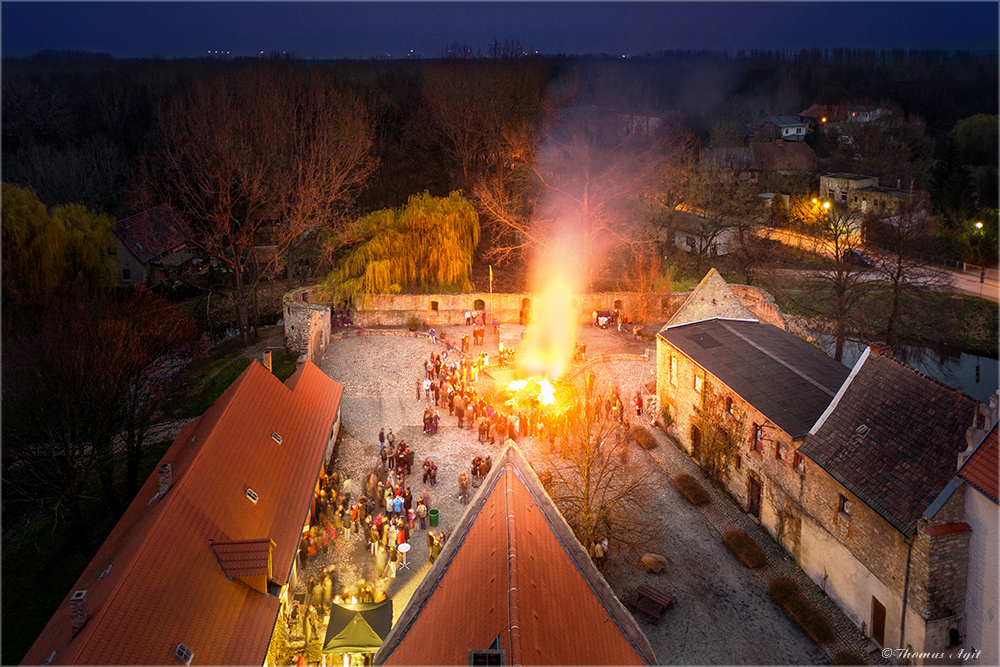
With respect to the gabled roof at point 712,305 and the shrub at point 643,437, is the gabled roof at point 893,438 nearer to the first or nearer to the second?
the shrub at point 643,437

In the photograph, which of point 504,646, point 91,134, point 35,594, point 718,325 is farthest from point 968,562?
point 91,134

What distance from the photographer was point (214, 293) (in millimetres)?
49469

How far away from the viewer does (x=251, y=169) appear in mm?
42719

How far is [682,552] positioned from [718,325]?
10.9m

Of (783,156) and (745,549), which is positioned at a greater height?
(783,156)

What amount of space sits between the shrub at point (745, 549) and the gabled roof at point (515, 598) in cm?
983

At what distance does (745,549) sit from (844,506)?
3702 millimetres

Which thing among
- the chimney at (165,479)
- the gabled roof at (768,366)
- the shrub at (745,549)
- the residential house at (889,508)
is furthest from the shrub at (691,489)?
the chimney at (165,479)

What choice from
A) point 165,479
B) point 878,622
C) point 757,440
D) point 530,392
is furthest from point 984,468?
point 530,392

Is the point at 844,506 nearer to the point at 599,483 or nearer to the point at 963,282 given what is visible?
the point at 599,483

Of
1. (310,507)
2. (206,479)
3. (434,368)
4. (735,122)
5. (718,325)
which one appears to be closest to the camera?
(206,479)

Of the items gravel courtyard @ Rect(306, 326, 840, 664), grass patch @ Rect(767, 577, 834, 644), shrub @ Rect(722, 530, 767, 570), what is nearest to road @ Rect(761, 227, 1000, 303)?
gravel courtyard @ Rect(306, 326, 840, 664)

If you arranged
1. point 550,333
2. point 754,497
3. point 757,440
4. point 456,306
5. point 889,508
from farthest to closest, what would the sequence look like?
point 456,306 → point 550,333 → point 754,497 → point 757,440 → point 889,508

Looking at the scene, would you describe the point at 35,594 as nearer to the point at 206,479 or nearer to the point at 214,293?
the point at 206,479
